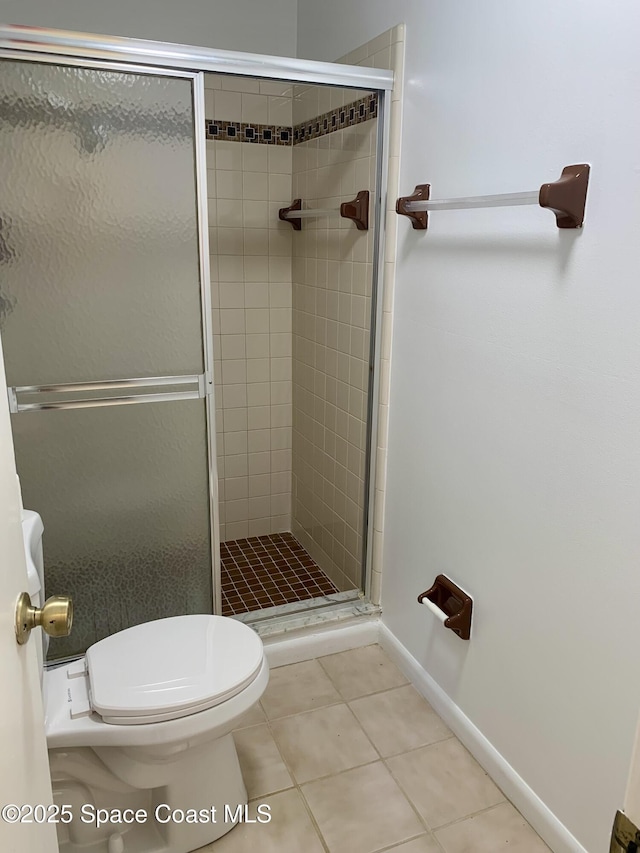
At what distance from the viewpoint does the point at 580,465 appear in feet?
4.59

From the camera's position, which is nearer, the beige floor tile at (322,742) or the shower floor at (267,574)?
the beige floor tile at (322,742)

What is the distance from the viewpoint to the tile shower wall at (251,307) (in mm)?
2695

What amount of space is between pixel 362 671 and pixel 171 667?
89cm

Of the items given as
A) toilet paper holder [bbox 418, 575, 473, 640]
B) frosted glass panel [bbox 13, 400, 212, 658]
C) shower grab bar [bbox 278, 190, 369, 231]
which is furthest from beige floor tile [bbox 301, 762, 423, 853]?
shower grab bar [bbox 278, 190, 369, 231]

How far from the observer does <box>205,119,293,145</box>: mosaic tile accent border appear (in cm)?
265

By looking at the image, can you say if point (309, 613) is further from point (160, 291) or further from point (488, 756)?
point (160, 291)

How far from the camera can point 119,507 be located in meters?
1.94

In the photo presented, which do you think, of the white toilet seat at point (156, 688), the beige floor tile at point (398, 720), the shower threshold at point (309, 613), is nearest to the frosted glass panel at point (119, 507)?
the shower threshold at point (309, 613)

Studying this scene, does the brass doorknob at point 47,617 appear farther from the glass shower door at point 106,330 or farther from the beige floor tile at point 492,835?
the beige floor tile at point 492,835

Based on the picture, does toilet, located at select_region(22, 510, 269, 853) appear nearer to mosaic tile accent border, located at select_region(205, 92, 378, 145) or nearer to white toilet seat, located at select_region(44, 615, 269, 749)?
white toilet seat, located at select_region(44, 615, 269, 749)

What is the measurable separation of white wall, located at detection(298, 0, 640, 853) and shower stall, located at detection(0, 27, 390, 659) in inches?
12.5

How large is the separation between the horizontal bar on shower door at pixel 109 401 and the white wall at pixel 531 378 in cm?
68

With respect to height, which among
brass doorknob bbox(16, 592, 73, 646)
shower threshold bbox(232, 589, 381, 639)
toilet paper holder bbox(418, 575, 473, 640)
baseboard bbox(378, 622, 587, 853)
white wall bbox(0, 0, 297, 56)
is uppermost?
white wall bbox(0, 0, 297, 56)

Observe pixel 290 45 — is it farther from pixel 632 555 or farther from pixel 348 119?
pixel 632 555
